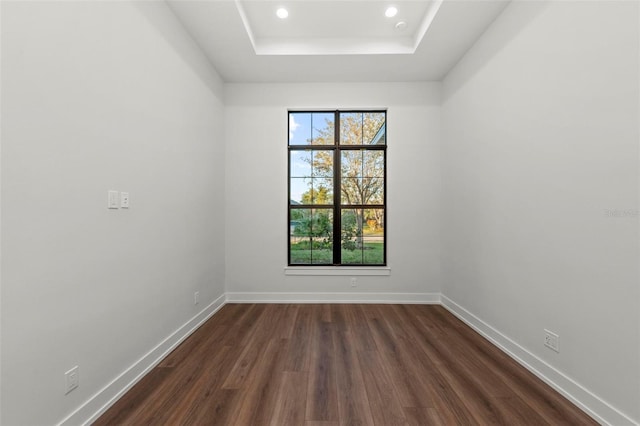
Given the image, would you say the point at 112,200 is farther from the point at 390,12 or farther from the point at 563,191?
the point at 563,191

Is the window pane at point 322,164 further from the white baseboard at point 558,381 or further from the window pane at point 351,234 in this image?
the white baseboard at point 558,381

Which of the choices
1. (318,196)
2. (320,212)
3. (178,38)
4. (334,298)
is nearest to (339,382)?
(334,298)

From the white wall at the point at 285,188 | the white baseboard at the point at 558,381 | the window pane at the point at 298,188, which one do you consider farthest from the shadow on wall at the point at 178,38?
the white baseboard at the point at 558,381

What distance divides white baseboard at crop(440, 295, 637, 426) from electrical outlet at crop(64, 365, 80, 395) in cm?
301

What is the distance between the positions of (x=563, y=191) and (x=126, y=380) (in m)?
3.29

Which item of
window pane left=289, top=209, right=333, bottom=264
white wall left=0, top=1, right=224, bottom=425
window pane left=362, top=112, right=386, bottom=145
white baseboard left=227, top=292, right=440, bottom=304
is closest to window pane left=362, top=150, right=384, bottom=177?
window pane left=362, top=112, right=386, bottom=145

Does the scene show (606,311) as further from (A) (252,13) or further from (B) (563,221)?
(A) (252,13)

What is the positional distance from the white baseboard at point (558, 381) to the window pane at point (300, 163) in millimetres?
2685

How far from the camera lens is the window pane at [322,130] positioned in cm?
356

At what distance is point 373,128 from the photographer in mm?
3537

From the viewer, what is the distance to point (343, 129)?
356 centimetres

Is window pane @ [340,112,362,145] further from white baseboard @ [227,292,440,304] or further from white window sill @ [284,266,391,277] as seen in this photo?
white baseboard @ [227,292,440,304]

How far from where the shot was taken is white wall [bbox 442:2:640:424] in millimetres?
1379

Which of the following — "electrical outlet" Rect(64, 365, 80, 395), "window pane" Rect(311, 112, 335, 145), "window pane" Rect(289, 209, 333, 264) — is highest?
"window pane" Rect(311, 112, 335, 145)
